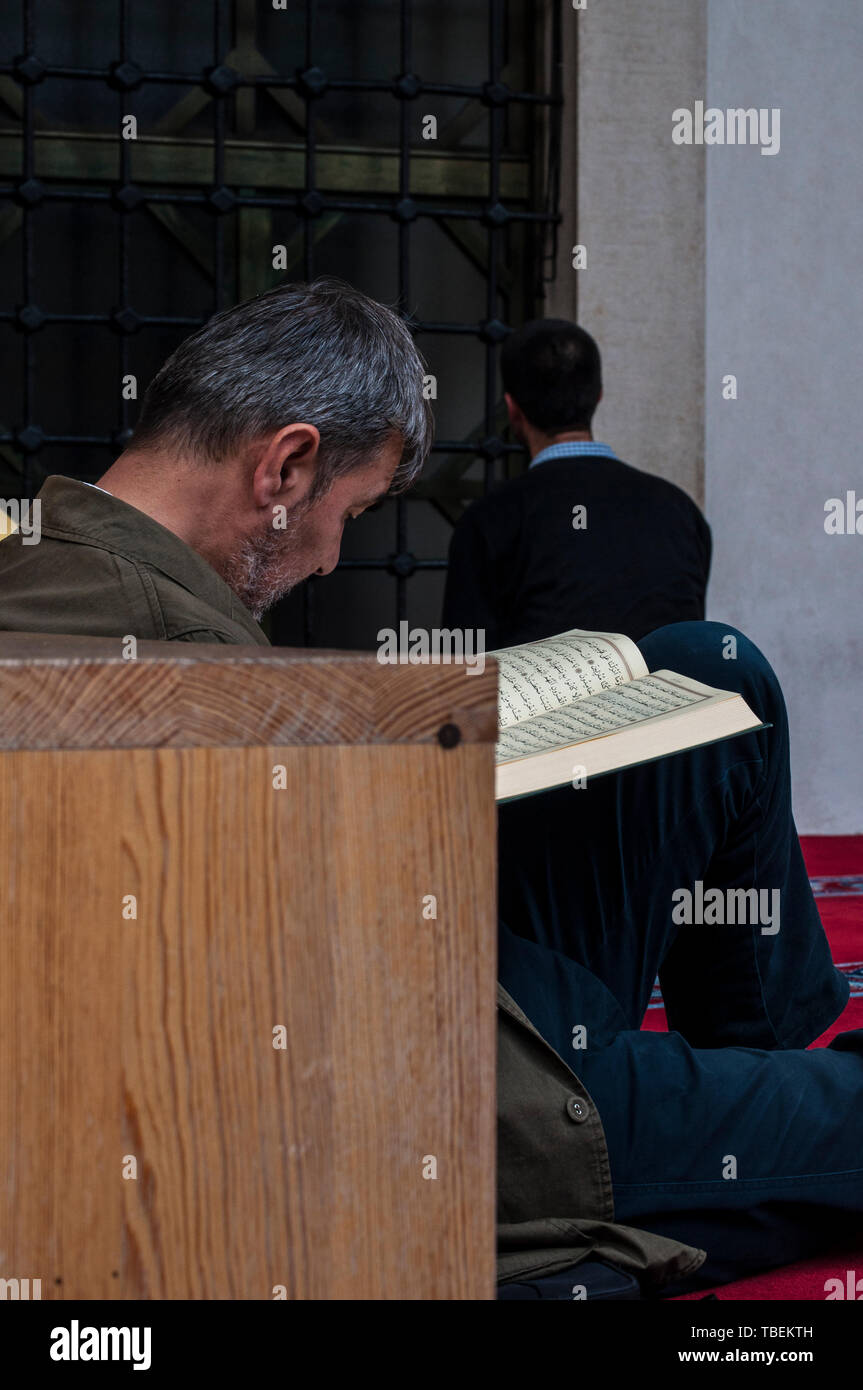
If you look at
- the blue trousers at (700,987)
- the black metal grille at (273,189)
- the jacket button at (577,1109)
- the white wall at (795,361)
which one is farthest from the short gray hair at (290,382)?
the white wall at (795,361)

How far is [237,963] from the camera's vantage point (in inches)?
24.1

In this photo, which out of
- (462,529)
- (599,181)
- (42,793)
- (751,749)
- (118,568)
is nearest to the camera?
(42,793)

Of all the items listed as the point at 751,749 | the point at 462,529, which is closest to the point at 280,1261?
the point at 751,749

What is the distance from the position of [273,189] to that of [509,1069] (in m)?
3.24

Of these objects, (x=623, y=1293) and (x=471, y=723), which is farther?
(x=623, y=1293)

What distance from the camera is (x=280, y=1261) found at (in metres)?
0.63

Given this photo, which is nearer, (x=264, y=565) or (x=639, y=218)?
(x=264, y=565)

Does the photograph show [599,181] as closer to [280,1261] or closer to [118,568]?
[118,568]

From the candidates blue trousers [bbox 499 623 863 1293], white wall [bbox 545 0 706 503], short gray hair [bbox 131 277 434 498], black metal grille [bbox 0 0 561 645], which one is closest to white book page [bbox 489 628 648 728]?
blue trousers [bbox 499 623 863 1293]

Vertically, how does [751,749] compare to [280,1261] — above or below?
above

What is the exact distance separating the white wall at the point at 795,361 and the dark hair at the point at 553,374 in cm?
106

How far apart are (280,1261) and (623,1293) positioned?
40 cm

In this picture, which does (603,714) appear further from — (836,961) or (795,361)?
(795,361)

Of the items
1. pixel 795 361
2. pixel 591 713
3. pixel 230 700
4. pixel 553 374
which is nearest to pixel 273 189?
pixel 553 374
